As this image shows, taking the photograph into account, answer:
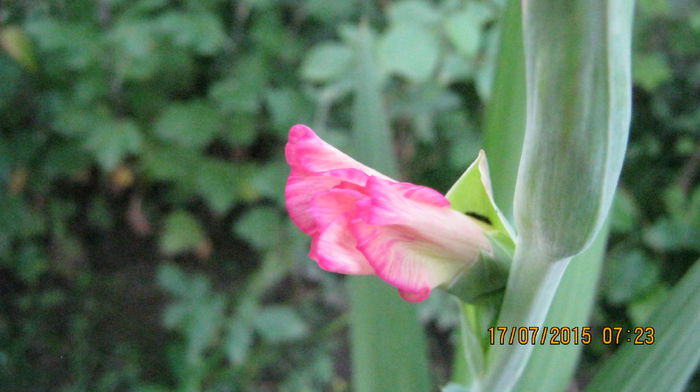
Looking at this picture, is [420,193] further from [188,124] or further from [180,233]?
[180,233]

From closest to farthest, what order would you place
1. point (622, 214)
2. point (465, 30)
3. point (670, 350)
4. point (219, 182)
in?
point (670, 350), point (465, 30), point (622, 214), point (219, 182)

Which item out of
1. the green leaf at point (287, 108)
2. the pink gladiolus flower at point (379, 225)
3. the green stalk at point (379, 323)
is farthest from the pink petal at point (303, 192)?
the green leaf at point (287, 108)

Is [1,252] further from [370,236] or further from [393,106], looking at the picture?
[370,236]

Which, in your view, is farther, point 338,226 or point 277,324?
point 277,324

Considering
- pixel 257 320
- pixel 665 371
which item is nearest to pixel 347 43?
pixel 257 320

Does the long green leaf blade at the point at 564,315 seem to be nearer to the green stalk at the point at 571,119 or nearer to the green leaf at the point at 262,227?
the green stalk at the point at 571,119

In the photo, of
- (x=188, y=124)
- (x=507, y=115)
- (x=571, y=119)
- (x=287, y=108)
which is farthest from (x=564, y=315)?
(x=188, y=124)
